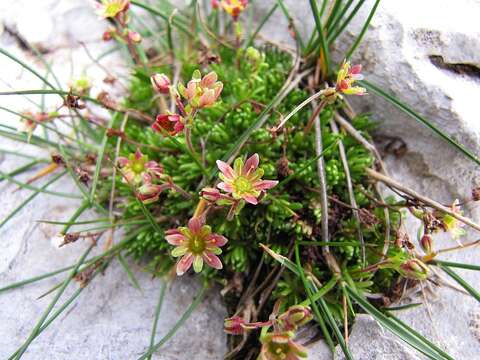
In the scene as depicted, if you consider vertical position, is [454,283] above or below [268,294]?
above

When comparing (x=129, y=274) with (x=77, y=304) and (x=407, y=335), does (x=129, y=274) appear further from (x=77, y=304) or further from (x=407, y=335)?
(x=407, y=335)

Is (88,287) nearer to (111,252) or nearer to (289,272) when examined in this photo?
(111,252)

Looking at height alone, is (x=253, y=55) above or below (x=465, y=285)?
above

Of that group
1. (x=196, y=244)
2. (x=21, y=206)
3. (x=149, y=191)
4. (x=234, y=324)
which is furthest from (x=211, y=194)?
(x=21, y=206)

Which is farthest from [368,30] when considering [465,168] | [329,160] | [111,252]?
[111,252]

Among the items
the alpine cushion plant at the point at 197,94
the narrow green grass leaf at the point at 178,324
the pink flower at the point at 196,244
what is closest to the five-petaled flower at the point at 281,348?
the pink flower at the point at 196,244

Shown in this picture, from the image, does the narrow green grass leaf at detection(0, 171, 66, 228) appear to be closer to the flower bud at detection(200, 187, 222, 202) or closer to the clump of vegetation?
the clump of vegetation
